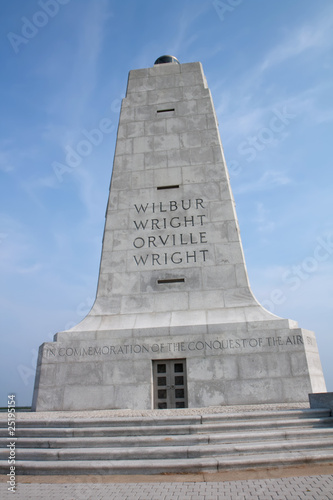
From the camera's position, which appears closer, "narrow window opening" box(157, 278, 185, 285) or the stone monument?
the stone monument

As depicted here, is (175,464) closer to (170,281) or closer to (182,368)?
(182,368)

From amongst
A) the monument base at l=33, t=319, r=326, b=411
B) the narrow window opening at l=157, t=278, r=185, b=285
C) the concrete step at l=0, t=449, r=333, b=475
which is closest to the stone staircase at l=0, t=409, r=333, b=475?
the concrete step at l=0, t=449, r=333, b=475

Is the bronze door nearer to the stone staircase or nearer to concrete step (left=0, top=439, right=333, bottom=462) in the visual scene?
the stone staircase

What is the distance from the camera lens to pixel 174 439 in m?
6.31

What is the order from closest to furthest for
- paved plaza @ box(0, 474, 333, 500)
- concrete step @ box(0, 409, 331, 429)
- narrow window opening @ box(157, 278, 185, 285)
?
paved plaza @ box(0, 474, 333, 500)
concrete step @ box(0, 409, 331, 429)
narrow window opening @ box(157, 278, 185, 285)

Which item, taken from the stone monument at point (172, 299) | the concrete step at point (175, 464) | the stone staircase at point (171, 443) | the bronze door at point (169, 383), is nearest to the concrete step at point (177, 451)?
the stone staircase at point (171, 443)

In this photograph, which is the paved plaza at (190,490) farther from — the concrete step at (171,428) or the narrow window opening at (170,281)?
the narrow window opening at (170,281)

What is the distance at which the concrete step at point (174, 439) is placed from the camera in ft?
20.7

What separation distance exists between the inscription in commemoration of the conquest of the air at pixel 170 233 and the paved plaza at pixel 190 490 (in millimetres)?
7554

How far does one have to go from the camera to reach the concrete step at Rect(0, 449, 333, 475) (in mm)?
5562

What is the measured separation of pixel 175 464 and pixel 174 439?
28.3 inches

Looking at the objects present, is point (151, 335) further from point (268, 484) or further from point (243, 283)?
point (268, 484)

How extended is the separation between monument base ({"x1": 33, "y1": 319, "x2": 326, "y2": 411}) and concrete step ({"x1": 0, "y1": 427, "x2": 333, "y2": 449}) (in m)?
3.31

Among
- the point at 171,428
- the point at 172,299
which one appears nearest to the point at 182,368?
the point at 172,299
